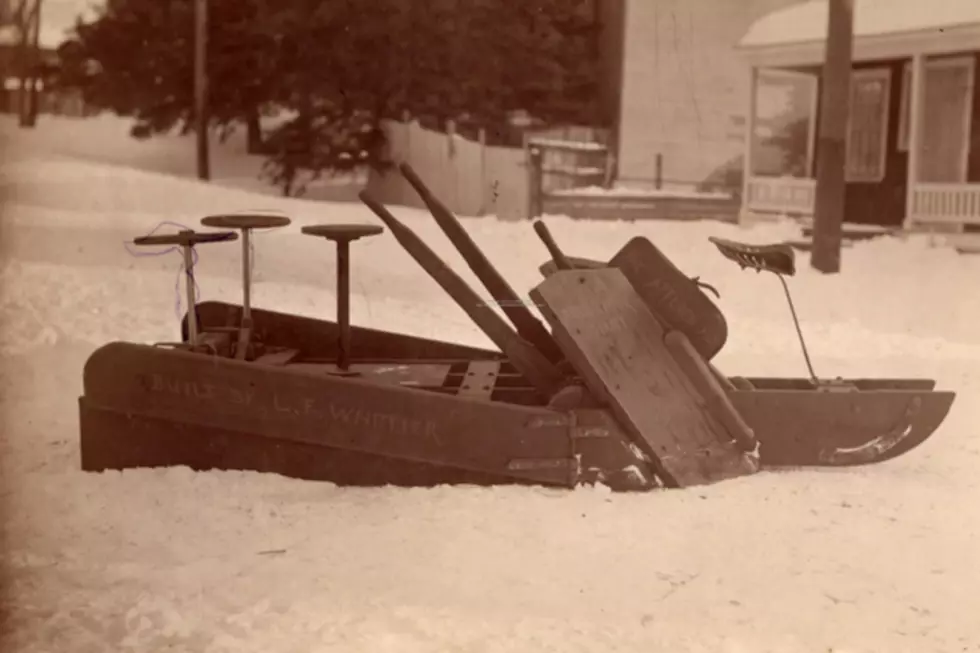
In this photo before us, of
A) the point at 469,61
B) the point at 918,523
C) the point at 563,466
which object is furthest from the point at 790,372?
the point at 469,61

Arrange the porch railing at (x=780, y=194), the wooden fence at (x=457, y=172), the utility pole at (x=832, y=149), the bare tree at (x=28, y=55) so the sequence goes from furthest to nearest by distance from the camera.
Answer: the porch railing at (x=780, y=194) < the utility pole at (x=832, y=149) < the wooden fence at (x=457, y=172) < the bare tree at (x=28, y=55)

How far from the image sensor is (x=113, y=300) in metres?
3.25

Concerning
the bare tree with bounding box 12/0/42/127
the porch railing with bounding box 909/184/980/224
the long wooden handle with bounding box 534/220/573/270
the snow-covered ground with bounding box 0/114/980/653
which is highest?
the bare tree with bounding box 12/0/42/127

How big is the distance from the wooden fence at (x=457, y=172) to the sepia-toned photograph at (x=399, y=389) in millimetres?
22

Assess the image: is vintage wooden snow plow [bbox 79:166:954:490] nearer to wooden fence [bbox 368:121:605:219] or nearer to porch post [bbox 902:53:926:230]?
wooden fence [bbox 368:121:605:219]

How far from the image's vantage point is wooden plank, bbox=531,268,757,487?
111 inches

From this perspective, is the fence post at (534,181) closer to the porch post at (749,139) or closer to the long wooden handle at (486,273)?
the long wooden handle at (486,273)

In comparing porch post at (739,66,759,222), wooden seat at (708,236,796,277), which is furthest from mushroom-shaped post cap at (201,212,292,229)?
porch post at (739,66,759,222)

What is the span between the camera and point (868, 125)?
26.7 ft

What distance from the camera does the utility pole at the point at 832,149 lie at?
5.30m

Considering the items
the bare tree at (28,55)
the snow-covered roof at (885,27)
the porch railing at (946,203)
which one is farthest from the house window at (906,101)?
the bare tree at (28,55)

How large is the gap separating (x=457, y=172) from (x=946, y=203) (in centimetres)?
349

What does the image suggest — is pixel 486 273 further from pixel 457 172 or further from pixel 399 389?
pixel 457 172

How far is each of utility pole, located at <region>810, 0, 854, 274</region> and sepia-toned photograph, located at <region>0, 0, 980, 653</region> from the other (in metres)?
1.00
